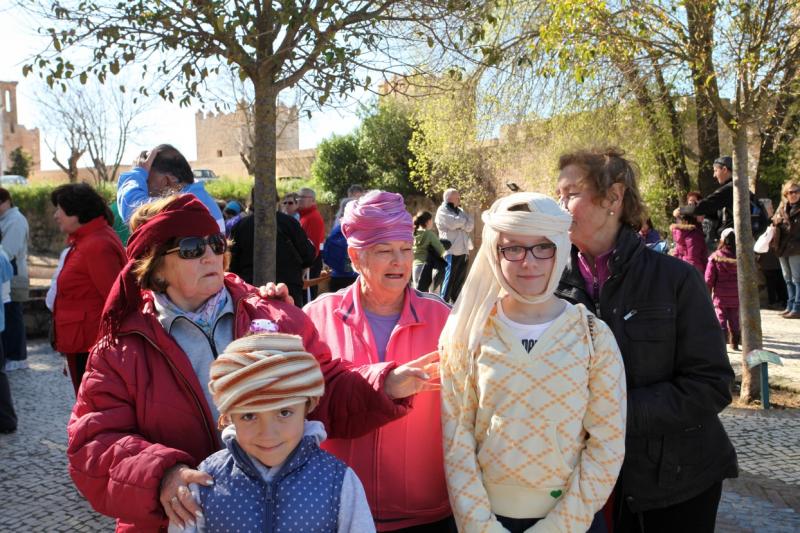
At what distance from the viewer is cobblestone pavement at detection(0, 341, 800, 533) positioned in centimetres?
462

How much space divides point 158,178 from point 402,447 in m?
2.72

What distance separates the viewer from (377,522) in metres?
2.66

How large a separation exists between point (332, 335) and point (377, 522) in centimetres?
71

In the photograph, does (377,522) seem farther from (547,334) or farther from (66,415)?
(66,415)

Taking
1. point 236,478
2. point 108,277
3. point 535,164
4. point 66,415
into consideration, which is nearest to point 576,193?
point 236,478

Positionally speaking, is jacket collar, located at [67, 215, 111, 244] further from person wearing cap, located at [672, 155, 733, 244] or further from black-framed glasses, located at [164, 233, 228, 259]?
person wearing cap, located at [672, 155, 733, 244]

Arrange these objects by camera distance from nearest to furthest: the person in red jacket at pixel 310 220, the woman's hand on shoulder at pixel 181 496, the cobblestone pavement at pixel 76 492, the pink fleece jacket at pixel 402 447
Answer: the woman's hand on shoulder at pixel 181 496, the pink fleece jacket at pixel 402 447, the cobblestone pavement at pixel 76 492, the person in red jacket at pixel 310 220

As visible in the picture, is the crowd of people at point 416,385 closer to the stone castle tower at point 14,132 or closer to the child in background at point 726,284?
the child in background at point 726,284

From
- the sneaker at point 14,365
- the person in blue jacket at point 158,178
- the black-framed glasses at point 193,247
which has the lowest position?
the sneaker at point 14,365

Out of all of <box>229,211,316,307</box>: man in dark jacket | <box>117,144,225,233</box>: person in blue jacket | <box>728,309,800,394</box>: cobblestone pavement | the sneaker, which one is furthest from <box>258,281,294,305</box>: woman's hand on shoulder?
the sneaker

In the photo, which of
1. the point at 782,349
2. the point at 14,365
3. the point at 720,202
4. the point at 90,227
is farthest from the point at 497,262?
the point at 782,349

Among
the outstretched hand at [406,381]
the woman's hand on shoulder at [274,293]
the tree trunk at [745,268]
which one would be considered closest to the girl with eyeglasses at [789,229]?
the tree trunk at [745,268]

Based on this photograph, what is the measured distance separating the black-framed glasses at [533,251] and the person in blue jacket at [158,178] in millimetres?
2528

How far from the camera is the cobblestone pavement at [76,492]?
182 inches
